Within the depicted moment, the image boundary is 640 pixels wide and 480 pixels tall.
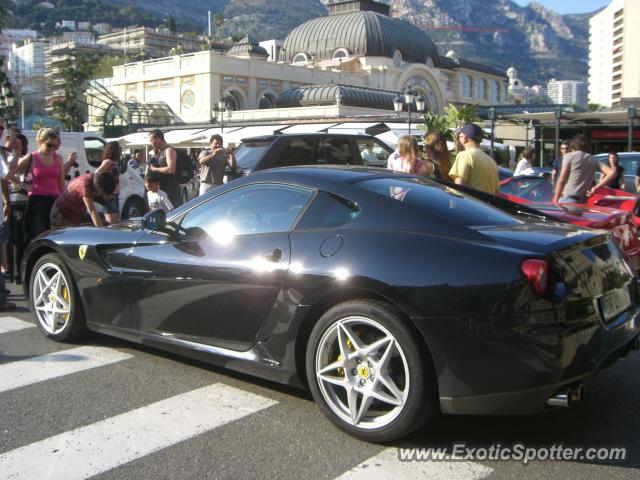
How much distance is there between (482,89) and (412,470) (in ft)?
341

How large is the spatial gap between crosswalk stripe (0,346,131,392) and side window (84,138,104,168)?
32.1ft

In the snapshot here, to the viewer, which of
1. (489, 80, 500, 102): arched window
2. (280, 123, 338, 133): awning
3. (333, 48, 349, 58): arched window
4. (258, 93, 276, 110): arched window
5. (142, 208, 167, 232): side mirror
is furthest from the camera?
(489, 80, 500, 102): arched window

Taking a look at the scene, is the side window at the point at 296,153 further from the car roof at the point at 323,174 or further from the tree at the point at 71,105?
the tree at the point at 71,105

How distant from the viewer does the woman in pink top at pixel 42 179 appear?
788 cm

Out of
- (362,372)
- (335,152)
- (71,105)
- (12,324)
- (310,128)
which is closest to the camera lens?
(362,372)

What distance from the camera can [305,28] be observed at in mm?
82000

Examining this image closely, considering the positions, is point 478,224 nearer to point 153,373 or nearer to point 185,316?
point 185,316

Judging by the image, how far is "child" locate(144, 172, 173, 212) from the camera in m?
9.41

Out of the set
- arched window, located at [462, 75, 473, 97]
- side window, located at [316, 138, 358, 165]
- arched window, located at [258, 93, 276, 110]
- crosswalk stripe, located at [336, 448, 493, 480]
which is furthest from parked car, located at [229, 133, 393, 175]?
arched window, located at [462, 75, 473, 97]

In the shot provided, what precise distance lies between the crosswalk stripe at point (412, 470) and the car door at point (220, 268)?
105cm

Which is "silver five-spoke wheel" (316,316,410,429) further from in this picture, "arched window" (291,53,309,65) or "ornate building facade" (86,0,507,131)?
"arched window" (291,53,309,65)

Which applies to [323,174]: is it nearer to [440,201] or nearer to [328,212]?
[328,212]

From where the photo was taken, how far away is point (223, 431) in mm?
3701

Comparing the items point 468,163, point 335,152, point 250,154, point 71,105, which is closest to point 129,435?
point 468,163
